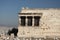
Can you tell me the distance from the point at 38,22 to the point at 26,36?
2.92 metres

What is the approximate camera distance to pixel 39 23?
3838 cm

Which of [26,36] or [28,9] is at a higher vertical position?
[28,9]

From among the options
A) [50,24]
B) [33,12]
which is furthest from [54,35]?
[33,12]

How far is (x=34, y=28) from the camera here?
123 feet

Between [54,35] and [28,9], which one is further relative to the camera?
[28,9]

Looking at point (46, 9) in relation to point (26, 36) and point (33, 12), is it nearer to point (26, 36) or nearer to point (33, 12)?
point (33, 12)

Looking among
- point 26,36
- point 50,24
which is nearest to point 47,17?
point 50,24

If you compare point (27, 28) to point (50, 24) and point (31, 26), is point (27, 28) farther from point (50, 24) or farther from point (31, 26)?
point (50, 24)

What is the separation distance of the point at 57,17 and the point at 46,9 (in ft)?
6.25

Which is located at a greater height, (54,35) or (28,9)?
(28,9)

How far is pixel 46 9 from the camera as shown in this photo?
39.1 meters

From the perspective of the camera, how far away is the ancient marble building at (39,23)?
3715 centimetres

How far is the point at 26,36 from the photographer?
121ft

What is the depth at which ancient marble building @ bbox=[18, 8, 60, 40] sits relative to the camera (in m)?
37.2
